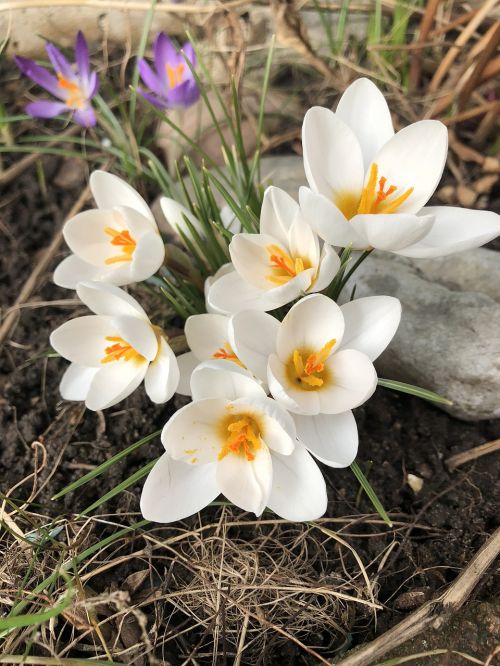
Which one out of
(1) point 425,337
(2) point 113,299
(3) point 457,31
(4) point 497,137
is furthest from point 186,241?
(3) point 457,31

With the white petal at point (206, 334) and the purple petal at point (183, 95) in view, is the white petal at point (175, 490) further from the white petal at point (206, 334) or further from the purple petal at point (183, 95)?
the purple petal at point (183, 95)

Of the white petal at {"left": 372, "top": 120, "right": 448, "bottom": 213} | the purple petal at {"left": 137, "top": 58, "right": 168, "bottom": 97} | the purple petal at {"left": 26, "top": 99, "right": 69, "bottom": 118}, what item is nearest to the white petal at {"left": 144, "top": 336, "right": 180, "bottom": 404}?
the white petal at {"left": 372, "top": 120, "right": 448, "bottom": 213}

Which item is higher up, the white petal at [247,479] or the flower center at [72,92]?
the flower center at [72,92]

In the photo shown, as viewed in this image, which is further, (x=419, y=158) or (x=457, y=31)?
(x=457, y=31)

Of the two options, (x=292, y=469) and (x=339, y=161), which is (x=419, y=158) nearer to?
(x=339, y=161)

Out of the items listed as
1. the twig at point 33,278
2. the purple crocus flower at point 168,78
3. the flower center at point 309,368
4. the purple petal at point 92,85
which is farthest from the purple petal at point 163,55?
the flower center at point 309,368

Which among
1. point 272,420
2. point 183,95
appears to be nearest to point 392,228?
point 272,420
